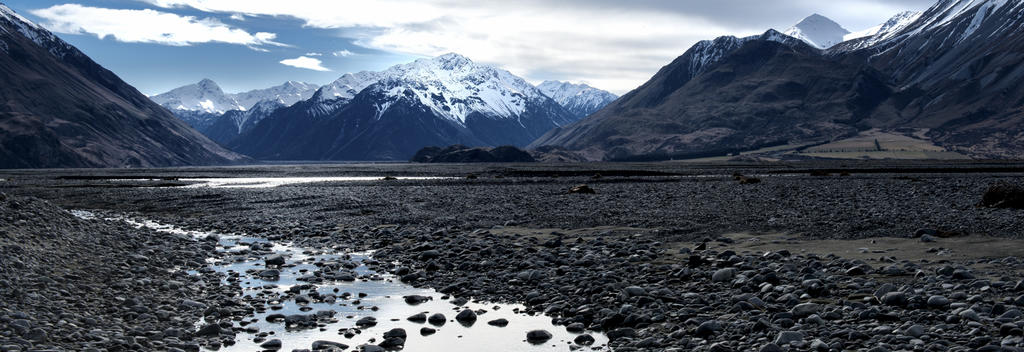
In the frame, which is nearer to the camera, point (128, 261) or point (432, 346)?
point (432, 346)

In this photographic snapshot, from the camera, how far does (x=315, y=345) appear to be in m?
13.5

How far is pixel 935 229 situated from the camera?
24.2 meters

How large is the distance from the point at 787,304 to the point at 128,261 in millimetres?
19544

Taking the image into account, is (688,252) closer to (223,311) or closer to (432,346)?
(432,346)

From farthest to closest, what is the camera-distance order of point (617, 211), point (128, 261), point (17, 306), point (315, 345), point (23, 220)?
1. point (617, 211)
2. point (23, 220)
3. point (128, 261)
4. point (17, 306)
5. point (315, 345)

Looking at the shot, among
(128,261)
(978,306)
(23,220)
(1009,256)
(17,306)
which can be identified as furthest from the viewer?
(23,220)

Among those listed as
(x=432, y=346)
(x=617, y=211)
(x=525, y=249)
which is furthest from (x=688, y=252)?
(x=617, y=211)

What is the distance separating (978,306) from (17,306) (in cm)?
1888

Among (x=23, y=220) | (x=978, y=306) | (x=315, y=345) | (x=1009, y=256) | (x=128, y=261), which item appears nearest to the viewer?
(x=978, y=306)

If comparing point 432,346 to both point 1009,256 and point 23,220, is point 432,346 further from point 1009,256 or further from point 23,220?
point 23,220

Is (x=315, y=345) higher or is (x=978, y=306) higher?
(x=978, y=306)

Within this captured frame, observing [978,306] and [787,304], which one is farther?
[787,304]

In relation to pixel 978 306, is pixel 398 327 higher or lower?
lower

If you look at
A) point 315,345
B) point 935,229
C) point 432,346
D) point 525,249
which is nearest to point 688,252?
point 525,249
